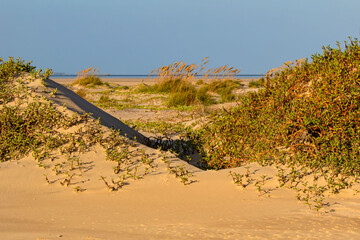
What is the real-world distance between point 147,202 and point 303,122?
6.73 ft

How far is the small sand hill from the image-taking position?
10.7 feet

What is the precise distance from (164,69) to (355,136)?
525 inches

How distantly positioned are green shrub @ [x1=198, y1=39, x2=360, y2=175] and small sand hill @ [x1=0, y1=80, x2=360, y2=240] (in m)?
0.38

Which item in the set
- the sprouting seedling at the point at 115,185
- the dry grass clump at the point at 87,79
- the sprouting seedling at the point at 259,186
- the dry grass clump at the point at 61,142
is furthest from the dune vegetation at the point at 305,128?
the dry grass clump at the point at 87,79

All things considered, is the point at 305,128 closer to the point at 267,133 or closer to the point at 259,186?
the point at 267,133

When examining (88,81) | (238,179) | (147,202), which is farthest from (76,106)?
(88,81)

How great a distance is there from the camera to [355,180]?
4617 millimetres

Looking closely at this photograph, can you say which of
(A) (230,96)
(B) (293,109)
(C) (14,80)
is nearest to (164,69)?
(A) (230,96)

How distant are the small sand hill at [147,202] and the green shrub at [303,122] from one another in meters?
0.38

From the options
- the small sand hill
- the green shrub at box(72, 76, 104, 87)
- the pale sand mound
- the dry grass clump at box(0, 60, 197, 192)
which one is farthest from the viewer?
the green shrub at box(72, 76, 104, 87)

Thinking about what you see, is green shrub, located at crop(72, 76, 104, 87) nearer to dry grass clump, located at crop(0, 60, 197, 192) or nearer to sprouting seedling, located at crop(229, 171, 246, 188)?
dry grass clump, located at crop(0, 60, 197, 192)

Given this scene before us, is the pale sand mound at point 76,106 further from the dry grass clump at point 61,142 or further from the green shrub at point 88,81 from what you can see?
the green shrub at point 88,81

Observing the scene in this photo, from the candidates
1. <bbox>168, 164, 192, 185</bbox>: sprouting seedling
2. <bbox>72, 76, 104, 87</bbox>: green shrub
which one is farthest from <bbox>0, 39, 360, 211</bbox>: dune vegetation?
<bbox>72, 76, 104, 87</bbox>: green shrub

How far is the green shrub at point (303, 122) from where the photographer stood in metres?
4.82
